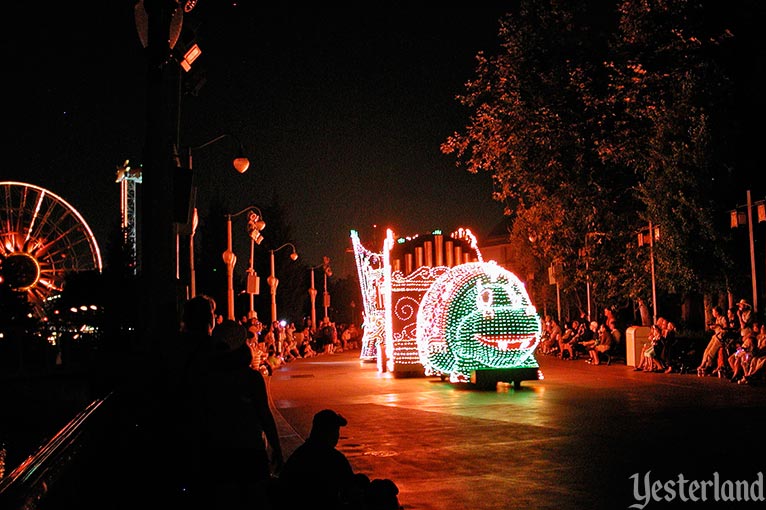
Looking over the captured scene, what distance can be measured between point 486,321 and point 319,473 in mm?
13237

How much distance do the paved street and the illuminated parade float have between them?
64cm

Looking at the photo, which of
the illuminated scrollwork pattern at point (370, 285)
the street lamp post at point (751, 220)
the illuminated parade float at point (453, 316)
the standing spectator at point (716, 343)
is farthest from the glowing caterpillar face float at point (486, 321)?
the illuminated scrollwork pattern at point (370, 285)

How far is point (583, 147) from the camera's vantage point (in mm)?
28125

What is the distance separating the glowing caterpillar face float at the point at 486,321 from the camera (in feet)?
59.8

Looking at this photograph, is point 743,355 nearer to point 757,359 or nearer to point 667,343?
point 757,359

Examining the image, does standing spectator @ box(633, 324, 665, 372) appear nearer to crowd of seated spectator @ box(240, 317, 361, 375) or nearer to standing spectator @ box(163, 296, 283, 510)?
crowd of seated spectator @ box(240, 317, 361, 375)

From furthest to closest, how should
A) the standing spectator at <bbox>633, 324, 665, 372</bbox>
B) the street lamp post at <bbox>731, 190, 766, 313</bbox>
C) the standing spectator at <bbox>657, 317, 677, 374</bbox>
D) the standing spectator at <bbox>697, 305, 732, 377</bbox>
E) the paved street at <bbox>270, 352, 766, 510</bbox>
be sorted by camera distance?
the standing spectator at <bbox>633, 324, 665, 372</bbox> → the standing spectator at <bbox>657, 317, 677, 374</bbox> → the street lamp post at <bbox>731, 190, 766, 313</bbox> → the standing spectator at <bbox>697, 305, 732, 377</bbox> → the paved street at <bbox>270, 352, 766, 510</bbox>

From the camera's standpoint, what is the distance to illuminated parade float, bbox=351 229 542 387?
18250 millimetres

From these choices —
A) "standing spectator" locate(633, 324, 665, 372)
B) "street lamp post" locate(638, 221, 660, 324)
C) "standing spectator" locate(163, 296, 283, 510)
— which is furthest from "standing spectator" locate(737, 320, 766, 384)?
"standing spectator" locate(163, 296, 283, 510)

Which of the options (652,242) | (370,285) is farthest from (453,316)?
(652,242)

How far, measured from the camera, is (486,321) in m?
18.3
